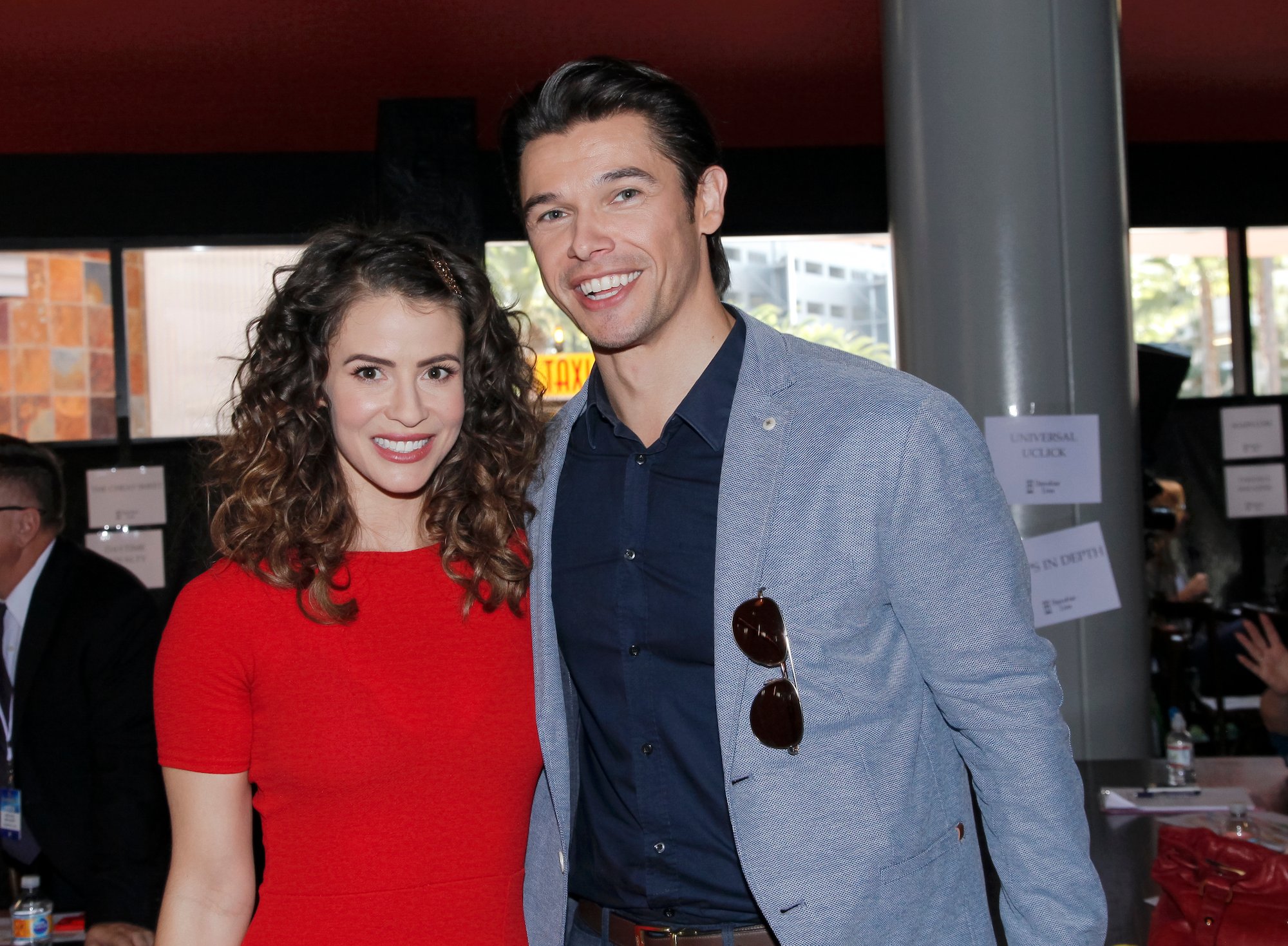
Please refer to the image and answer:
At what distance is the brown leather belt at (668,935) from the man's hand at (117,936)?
129 centimetres

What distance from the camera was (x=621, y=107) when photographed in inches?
70.4

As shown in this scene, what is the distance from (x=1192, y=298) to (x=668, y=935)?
23.5 ft

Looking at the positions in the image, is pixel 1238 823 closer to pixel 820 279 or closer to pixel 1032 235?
pixel 1032 235

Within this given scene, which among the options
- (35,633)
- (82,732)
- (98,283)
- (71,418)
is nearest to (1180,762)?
(82,732)

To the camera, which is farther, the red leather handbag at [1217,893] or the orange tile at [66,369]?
the orange tile at [66,369]

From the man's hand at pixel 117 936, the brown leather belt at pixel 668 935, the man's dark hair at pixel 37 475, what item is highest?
the man's dark hair at pixel 37 475

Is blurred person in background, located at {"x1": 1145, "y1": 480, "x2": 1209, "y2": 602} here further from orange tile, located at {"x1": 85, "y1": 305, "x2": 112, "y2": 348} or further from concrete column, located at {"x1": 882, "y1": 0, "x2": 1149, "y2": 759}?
orange tile, located at {"x1": 85, "y1": 305, "x2": 112, "y2": 348}

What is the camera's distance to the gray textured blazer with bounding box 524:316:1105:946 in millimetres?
1452

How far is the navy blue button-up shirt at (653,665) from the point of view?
5.21ft

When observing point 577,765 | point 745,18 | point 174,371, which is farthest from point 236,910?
point 174,371

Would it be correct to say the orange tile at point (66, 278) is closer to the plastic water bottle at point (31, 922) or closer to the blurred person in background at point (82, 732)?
the blurred person in background at point (82, 732)

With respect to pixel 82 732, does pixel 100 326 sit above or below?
above

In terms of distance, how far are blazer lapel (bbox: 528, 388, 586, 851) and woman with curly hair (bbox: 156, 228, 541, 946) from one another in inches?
2.6

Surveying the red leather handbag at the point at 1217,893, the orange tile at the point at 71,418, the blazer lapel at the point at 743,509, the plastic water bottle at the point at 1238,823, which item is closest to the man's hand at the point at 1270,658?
the plastic water bottle at the point at 1238,823
